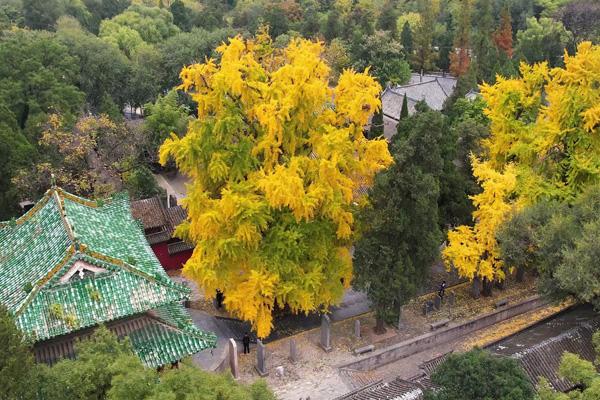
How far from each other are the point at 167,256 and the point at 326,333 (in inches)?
362

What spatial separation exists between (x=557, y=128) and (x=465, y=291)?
7.87 meters

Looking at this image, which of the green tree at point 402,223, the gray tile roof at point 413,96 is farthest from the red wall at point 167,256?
the gray tile roof at point 413,96

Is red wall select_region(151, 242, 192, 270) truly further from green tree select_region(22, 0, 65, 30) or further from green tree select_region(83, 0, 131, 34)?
green tree select_region(83, 0, 131, 34)

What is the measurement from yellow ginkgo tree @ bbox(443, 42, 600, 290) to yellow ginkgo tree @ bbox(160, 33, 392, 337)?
455 cm

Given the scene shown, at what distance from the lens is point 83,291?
51.2 ft

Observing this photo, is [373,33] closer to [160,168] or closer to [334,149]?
[160,168]

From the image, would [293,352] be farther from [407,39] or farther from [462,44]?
[407,39]

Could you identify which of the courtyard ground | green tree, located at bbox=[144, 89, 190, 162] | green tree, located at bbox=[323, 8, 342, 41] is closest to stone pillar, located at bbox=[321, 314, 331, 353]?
the courtyard ground

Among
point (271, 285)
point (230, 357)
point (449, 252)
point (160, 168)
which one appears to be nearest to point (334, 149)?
point (271, 285)

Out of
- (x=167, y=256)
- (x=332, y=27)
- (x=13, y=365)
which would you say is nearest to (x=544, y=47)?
(x=332, y=27)

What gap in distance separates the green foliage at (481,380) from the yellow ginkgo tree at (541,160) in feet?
22.1

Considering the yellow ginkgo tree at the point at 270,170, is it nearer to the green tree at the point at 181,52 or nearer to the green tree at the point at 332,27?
the green tree at the point at 181,52

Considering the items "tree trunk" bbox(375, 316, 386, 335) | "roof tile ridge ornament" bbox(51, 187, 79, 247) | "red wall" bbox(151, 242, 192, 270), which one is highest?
"roof tile ridge ornament" bbox(51, 187, 79, 247)

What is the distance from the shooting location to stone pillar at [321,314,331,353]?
21.1 meters
